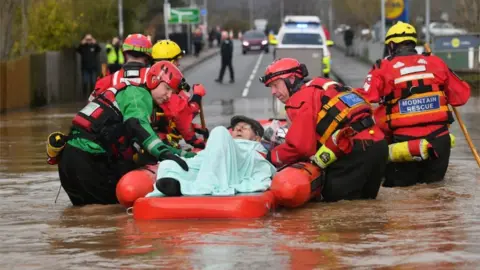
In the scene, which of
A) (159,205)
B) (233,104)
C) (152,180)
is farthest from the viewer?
(233,104)

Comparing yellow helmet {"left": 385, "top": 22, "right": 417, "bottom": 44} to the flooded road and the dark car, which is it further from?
the dark car

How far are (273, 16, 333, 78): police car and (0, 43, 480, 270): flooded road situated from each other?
21676 millimetres

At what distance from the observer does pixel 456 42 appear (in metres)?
34.8

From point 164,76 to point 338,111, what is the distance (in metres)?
1.55

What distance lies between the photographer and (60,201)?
38.2 ft

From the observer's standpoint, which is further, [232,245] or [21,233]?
[21,233]

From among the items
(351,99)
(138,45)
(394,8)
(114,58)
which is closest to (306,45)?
(114,58)

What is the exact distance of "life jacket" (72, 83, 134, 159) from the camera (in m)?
10.7

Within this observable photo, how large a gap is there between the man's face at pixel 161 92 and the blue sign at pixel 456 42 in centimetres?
2482

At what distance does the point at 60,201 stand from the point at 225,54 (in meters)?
29.7

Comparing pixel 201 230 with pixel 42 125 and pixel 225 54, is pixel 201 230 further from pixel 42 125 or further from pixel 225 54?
pixel 225 54

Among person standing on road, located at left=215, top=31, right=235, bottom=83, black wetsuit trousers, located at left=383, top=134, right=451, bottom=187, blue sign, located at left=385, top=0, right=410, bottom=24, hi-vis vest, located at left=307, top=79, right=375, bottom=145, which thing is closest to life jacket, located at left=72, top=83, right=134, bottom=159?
hi-vis vest, located at left=307, top=79, right=375, bottom=145

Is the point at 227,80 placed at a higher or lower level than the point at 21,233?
lower

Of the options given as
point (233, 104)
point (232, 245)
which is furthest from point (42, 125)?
point (232, 245)
